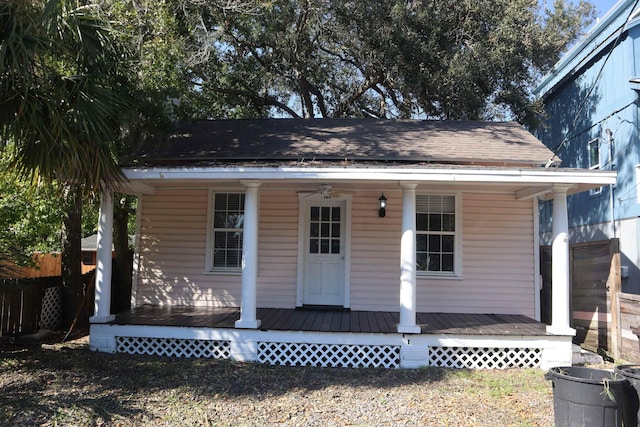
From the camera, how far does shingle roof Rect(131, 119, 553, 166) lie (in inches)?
311

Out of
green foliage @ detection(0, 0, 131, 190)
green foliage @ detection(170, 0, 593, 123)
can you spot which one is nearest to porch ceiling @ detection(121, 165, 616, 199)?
green foliage @ detection(0, 0, 131, 190)

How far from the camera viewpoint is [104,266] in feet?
23.3

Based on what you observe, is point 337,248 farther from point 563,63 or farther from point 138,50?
point 563,63

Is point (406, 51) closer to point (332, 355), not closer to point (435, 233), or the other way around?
point (435, 233)

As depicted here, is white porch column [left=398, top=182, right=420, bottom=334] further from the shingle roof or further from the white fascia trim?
the shingle roof

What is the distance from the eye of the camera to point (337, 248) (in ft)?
28.0

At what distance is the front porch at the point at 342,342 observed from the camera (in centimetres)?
654

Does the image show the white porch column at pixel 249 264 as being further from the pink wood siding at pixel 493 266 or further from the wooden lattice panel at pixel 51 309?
the wooden lattice panel at pixel 51 309

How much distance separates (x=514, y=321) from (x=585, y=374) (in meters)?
3.36

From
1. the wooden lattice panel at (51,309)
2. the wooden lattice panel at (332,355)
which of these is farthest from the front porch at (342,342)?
the wooden lattice panel at (51,309)

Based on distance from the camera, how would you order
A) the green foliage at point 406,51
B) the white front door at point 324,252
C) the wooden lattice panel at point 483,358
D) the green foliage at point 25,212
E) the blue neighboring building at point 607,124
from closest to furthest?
the wooden lattice panel at point 483,358
the green foliage at point 25,212
the white front door at point 324,252
the blue neighboring building at point 607,124
the green foliage at point 406,51

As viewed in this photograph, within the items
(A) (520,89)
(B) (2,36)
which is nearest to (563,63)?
(A) (520,89)

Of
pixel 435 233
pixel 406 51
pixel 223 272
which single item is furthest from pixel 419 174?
pixel 406 51

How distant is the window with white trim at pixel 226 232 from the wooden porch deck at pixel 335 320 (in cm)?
85
